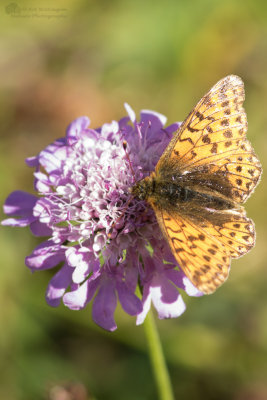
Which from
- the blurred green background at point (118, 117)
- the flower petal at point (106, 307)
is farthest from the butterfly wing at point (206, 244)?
the blurred green background at point (118, 117)

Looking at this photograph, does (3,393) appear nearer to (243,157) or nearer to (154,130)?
(154,130)

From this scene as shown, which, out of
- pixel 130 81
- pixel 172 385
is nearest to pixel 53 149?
pixel 172 385

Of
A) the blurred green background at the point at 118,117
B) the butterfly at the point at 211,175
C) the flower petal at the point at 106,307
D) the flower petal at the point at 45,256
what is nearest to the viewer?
the butterfly at the point at 211,175

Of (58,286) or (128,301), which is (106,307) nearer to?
(128,301)

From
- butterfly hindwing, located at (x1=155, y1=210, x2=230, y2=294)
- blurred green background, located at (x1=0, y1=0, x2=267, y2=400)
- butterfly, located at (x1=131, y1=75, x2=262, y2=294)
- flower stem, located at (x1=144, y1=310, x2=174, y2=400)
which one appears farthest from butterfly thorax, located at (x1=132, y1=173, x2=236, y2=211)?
blurred green background, located at (x1=0, y1=0, x2=267, y2=400)

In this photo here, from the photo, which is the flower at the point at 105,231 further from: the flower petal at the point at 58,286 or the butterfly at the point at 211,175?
the butterfly at the point at 211,175

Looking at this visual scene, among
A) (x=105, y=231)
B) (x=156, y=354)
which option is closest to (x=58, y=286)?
(x=105, y=231)
